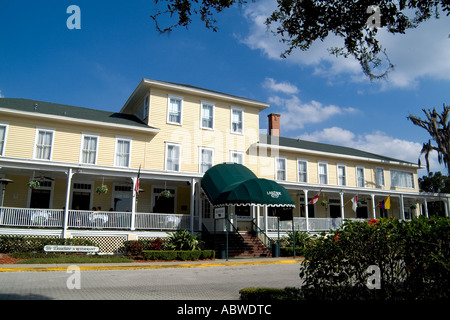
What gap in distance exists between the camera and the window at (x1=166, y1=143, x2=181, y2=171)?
24.4 m

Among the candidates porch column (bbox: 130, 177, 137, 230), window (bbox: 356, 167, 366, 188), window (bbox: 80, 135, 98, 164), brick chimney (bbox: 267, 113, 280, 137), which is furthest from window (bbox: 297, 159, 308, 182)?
window (bbox: 80, 135, 98, 164)

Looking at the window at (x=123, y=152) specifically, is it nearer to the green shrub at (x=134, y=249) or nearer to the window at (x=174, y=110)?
the window at (x=174, y=110)

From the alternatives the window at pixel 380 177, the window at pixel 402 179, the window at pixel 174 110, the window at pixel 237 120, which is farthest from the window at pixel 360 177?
the window at pixel 174 110

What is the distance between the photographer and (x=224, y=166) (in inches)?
902

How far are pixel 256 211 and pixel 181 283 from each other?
1451cm

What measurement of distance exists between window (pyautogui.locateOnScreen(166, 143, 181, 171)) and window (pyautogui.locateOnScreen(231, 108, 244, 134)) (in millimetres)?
4709

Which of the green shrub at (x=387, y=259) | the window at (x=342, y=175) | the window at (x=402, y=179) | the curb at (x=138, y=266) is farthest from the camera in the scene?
the window at (x=402, y=179)

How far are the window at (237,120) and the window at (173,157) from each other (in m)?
4.71

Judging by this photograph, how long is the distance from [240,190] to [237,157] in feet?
24.1

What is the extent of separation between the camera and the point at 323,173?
3095 cm

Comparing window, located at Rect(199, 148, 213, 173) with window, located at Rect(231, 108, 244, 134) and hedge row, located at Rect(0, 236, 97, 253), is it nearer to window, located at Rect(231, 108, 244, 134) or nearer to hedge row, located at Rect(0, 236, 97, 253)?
window, located at Rect(231, 108, 244, 134)

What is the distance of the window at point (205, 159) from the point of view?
25406mm
